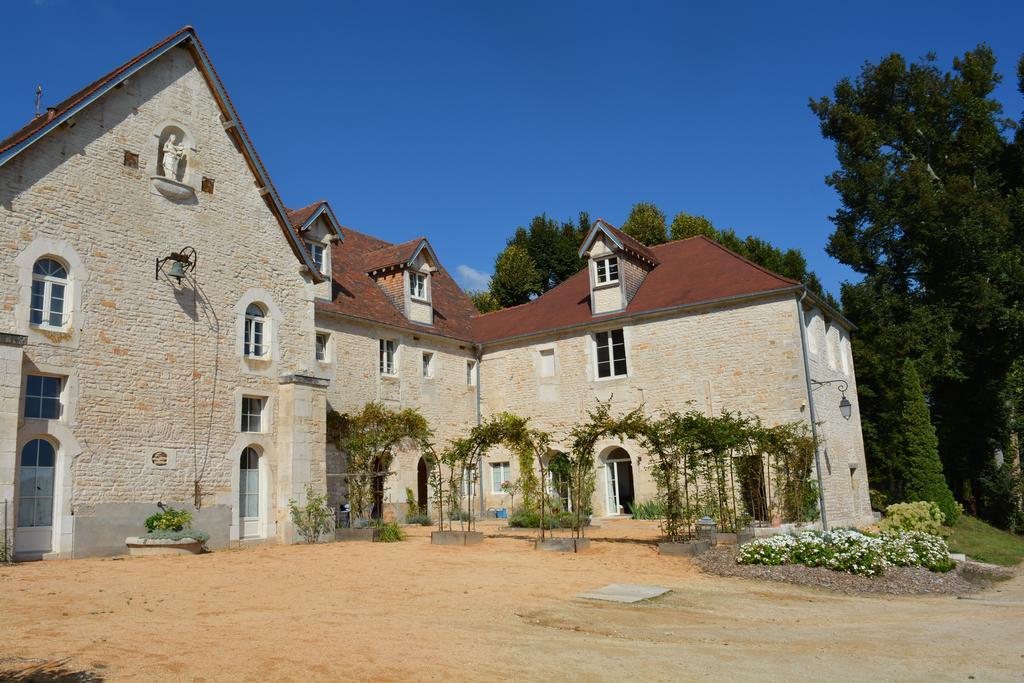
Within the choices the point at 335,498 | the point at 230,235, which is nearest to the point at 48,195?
the point at 230,235

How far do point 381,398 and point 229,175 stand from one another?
7.19m

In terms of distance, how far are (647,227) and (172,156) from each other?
80.9 feet

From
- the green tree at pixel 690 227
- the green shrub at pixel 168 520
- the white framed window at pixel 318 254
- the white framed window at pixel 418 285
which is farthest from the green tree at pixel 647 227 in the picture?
the green shrub at pixel 168 520

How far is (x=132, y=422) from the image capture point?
1320 centimetres

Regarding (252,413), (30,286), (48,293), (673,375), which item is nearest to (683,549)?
(673,375)

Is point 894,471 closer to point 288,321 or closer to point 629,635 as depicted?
point 288,321

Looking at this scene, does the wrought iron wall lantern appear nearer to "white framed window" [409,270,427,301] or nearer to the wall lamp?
"white framed window" [409,270,427,301]

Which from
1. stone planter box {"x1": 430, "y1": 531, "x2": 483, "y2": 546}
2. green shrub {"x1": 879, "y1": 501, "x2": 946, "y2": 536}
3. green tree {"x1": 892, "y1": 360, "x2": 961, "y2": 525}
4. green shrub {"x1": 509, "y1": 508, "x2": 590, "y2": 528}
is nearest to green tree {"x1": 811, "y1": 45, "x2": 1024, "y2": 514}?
green tree {"x1": 892, "y1": 360, "x2": 961, "y2": 525}

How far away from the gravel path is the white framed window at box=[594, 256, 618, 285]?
438 inches

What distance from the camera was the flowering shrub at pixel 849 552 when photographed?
35.3ft

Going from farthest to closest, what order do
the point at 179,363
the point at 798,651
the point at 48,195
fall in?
the point at 179,363, the point at 48,195, the point at 798,651

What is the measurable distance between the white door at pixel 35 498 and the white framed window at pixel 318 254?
866 centimetres

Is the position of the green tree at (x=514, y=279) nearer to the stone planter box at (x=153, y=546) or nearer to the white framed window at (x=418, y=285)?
the white framed window at (x=418, y=285)

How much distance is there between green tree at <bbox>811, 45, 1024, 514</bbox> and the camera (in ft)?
80.0
